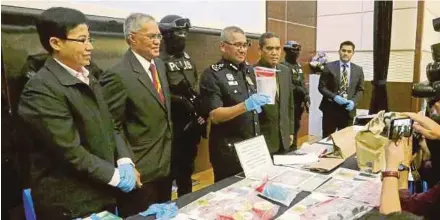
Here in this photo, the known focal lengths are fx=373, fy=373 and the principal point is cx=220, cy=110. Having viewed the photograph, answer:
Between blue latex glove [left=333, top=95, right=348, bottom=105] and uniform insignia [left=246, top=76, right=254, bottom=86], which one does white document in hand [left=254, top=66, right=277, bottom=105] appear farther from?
blue latex glove [left=333, top=95, right=348, bottom=105]

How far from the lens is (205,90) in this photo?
229cm

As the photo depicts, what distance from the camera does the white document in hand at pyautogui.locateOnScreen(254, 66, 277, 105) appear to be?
178 centimetres

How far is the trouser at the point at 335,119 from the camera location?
4.18 m

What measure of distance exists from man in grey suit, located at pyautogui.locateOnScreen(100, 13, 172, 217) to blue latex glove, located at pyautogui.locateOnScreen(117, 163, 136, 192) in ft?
A: 0.81

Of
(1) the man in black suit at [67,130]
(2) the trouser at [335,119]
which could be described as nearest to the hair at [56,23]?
(1) the man in black suit at [67,130]

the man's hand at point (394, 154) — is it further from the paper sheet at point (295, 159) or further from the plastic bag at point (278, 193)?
the paper sheet at point (295, 159)

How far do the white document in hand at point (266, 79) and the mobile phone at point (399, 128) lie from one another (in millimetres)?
644

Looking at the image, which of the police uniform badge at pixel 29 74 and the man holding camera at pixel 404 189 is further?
the police uniform badge at pixel 29 74

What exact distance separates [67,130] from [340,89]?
3.40 m

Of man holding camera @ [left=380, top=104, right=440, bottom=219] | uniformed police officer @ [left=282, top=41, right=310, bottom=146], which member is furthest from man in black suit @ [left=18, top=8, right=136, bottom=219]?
uniformed police officer @ [left=282, top=41, right=310, bottom=146]

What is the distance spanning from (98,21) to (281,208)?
6.18 ft

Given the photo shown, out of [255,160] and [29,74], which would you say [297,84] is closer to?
[255,160]

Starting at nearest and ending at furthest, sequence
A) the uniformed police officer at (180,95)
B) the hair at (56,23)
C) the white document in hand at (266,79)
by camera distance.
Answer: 1. the hair at (56,23)
2. the white document in hand at (266,79)
3. the uniformed police officer at (180,95)

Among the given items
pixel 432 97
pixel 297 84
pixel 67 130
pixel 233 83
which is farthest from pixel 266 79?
pixel 297 84
